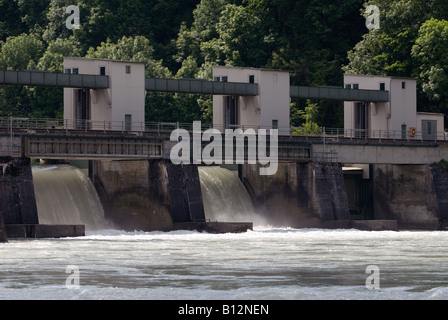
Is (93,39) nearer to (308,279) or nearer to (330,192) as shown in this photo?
(330,192)

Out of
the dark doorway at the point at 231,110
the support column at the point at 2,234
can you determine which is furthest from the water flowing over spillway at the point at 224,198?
the support column at the point at 2,234

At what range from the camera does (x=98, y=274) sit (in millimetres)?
49719

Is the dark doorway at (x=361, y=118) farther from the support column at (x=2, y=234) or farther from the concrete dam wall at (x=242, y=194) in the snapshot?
the support column at (x=2, y=234)

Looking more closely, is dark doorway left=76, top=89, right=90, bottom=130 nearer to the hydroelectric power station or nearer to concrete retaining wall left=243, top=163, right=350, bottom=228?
the hydroelectric power station

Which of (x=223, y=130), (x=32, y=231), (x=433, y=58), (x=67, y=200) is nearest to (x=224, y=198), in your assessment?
(x=223, y=130)

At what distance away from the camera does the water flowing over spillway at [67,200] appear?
3249 inches

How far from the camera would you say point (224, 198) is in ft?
299

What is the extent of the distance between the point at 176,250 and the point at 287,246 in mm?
7581

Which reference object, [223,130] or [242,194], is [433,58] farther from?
[242,194]

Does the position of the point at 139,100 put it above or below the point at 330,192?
above

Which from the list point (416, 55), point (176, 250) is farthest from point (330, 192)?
point (416, 55)

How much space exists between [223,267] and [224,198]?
124ft

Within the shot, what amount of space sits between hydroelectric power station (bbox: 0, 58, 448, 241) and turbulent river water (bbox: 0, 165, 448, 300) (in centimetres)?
608
